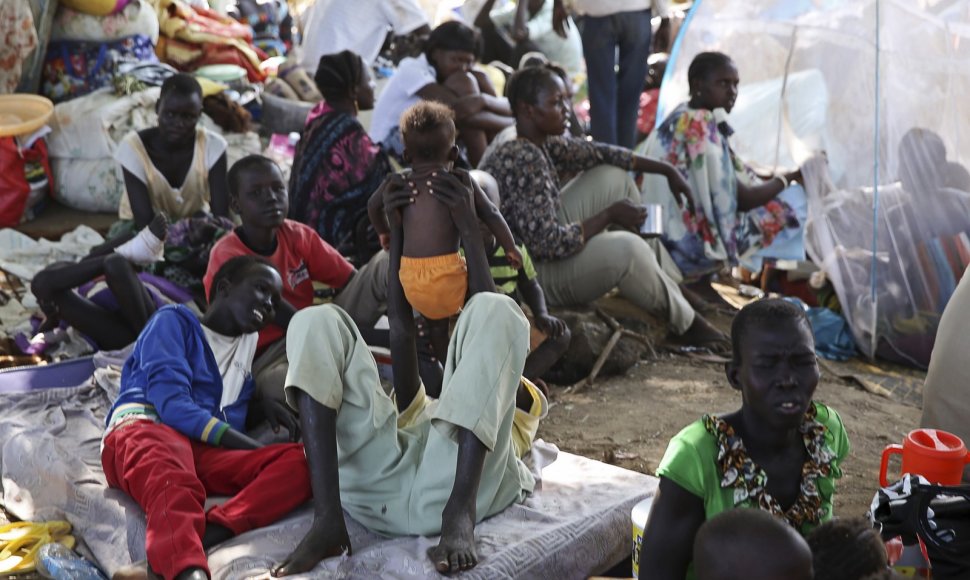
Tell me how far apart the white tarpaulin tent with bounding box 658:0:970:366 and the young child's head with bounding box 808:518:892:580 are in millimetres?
2879

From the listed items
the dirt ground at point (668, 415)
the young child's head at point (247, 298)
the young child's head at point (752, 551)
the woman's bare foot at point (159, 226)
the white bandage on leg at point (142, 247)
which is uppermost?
the young child's head at point (752, 551)

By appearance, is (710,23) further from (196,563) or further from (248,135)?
(196,563)

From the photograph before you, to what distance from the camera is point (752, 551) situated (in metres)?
1.55

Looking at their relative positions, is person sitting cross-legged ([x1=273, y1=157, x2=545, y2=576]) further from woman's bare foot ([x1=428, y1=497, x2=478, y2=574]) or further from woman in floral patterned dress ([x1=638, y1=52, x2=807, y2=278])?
woman in floral patterned dress ([x1=638, y1=52, x2=807, y2=278])

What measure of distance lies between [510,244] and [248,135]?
348 cm

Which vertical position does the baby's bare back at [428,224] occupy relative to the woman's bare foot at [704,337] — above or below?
above

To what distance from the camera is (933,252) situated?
4.34 meters

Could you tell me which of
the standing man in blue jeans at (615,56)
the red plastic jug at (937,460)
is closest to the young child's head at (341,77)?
the standing man in blue jeans at (615,56)

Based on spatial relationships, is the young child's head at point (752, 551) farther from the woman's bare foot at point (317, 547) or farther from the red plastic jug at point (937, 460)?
the red plastic jug at point (937, 460)

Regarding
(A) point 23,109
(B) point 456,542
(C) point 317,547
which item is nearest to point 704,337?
(B) point 456,542

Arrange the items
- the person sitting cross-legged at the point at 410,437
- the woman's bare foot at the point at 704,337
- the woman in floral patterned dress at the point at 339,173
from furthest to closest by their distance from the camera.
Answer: the woman's bare foot at the point at 704,337 < the woman in floral patterned dress at the point at 339,173 < the person sitting cross-legged at the point at 410,437

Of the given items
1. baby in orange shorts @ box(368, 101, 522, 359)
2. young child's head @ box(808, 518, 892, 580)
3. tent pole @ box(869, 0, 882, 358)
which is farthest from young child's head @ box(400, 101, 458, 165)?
tent pole @ box(869, 0, 882, 358)

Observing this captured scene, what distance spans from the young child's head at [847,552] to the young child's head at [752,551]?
0.51ft

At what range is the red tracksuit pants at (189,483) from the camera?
2217 millimetres
